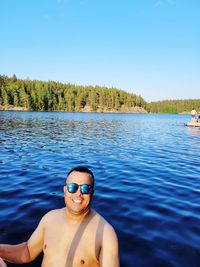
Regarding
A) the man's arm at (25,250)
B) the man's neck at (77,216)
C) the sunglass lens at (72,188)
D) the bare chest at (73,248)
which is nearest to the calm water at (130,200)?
the man's arm at (25,250)

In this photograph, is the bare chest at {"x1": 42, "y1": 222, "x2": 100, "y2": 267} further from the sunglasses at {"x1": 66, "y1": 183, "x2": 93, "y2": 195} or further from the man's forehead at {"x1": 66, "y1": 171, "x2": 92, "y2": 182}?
the man's forehead at {"x1": 66, "y1": 171, "x2": 92, "y2": 182}

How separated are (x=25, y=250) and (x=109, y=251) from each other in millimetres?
1905

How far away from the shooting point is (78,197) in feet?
12.7

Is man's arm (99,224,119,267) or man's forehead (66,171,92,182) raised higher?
man's forehead (66,171,92,182)

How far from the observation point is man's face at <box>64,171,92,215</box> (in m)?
3.89

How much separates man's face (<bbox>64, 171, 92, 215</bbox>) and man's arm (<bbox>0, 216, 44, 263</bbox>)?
0.88m

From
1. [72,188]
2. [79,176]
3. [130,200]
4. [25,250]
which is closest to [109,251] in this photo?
[72,188]

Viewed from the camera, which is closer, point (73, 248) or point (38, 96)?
point (73, 248)

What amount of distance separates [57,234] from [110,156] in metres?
15.5

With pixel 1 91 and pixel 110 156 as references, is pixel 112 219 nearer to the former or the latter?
pixel 110 156

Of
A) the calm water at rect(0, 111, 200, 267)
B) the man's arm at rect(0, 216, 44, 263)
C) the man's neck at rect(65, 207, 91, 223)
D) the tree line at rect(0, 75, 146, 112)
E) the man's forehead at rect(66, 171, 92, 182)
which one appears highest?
the tree line at rect(0, 75, 146, 112)

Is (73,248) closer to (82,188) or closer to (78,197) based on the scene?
(78,197)

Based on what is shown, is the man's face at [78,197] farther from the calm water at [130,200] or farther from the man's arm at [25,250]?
the calm water at [130,200]

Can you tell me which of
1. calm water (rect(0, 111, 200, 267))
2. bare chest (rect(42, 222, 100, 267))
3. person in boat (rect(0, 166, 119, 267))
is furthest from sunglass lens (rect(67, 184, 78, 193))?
calm water (rect(0, 111, 200, 267))
